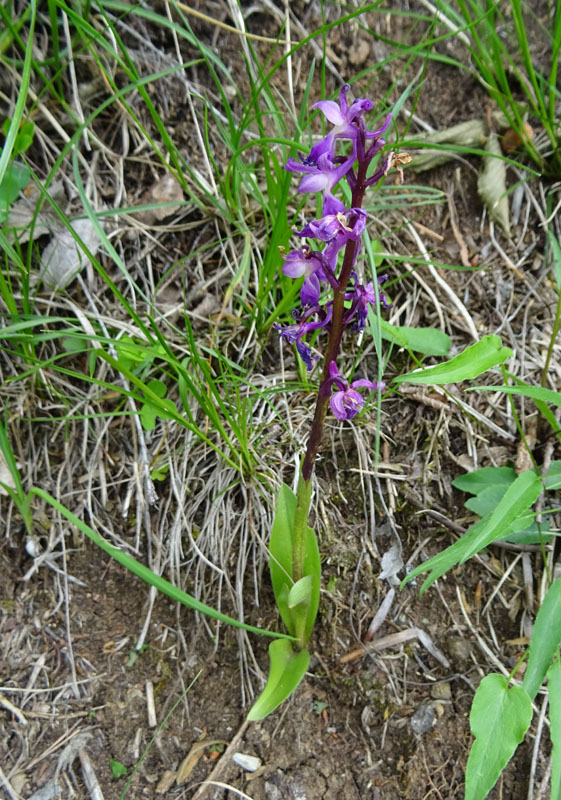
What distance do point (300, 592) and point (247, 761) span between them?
24.6 inches

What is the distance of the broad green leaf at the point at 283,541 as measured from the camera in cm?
175

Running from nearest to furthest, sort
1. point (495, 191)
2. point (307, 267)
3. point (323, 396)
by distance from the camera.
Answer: point (307, 267) < point (323, 396) < point (495, 191)

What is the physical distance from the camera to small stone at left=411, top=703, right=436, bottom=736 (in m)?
1.84

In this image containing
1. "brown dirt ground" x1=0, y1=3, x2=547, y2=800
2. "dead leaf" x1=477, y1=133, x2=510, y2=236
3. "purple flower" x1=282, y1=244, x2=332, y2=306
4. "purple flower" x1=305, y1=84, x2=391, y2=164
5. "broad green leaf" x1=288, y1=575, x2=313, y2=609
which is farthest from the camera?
"dead leaf" x1=477, y1=133, x2=510, y2=236

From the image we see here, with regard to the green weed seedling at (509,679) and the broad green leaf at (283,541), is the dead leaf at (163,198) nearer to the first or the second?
the broad green leaf at (283,541)

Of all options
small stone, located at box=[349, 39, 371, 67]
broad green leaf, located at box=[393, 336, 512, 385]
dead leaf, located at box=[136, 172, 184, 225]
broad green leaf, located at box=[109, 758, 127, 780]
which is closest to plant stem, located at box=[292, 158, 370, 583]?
broad green leaf, located at box=[393, 336, 512, 385]

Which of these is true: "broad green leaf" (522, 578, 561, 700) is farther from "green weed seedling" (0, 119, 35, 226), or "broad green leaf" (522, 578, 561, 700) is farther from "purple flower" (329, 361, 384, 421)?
"green weed seedling" (0, 119, 35, 226)

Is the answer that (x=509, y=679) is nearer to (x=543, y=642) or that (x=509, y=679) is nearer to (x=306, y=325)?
(x=543, y=642)

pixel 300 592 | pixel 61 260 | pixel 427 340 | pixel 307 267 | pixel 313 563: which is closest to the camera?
pixel 307 267

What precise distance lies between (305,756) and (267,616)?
412mm

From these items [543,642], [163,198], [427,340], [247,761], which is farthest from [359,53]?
[247,761]

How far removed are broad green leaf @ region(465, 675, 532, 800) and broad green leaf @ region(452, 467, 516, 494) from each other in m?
0.57

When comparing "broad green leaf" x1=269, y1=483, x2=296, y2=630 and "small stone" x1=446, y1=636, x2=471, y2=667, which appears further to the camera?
"small stone" x1=446, y1=636, x2=471, y2=667

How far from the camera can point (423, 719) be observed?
72.9 inches
